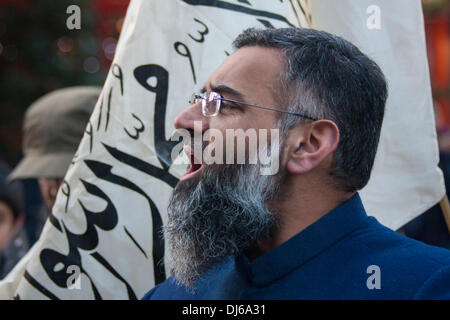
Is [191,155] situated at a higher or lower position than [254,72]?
lower

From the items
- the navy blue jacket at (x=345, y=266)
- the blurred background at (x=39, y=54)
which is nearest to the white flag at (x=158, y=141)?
the navy blue jacket at (x=345, y=266)

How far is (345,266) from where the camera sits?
1.64 metres

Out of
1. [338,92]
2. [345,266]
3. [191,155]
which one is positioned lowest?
[345,266]

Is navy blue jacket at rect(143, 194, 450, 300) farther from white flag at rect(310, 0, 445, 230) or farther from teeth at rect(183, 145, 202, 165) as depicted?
white flag at rect(310, 0, 445, 230)

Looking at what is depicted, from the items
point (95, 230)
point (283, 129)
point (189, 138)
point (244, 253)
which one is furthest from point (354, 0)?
point (95, 230)

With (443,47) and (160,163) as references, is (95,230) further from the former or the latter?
(443,47)

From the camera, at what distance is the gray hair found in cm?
179

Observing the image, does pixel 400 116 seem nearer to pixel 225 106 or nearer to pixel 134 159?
pixel 225 106

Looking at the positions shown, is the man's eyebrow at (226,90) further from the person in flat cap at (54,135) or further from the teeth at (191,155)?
the person in flat cap at (54,135)

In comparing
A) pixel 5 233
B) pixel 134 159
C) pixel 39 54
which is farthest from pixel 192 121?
pixel 39 54

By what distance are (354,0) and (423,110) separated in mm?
539

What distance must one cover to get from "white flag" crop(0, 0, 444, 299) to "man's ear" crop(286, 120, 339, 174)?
0.59 meters

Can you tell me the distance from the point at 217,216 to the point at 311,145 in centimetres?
39

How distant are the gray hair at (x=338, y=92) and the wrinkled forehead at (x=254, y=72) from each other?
0.03 meters
